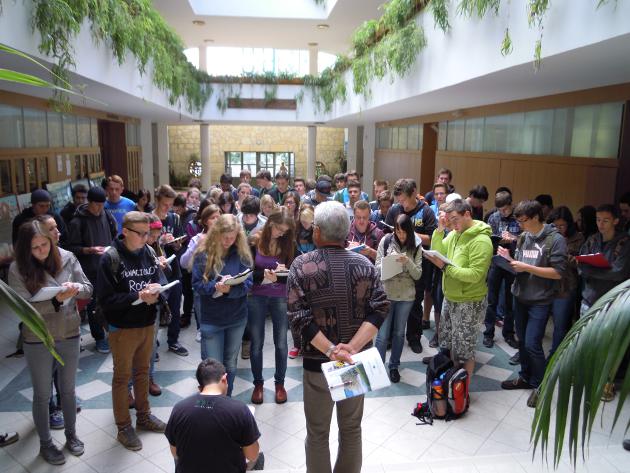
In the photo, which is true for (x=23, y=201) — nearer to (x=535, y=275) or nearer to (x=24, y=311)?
(x=535, y=275)

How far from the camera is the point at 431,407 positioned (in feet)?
13.7

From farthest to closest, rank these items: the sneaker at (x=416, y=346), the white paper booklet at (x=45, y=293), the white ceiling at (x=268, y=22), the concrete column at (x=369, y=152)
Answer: the concrete column at (x=369, y=152) < the white ceiling at (x=268, y=22) < the sneaker at (x=416, y=346) < the white paper booklet at (x=45, y=293)

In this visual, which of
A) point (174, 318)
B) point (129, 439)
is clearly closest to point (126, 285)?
point (129, 439)

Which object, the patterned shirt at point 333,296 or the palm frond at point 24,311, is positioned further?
the patterned shirt at point 333,296

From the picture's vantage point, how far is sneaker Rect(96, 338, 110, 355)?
17.7ft

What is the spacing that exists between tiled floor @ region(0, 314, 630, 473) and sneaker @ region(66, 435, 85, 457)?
0.05 m

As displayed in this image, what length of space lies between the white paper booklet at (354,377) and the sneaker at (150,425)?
6.31 ft

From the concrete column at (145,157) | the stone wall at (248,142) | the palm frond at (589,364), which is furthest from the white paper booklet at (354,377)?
the stone wall at (248,142)

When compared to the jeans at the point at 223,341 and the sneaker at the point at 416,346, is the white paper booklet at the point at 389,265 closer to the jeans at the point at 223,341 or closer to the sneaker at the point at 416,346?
the jeans at the point at 223,341

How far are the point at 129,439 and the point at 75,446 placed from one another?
376 millimetres

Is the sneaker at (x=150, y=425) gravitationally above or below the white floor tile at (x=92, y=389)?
above

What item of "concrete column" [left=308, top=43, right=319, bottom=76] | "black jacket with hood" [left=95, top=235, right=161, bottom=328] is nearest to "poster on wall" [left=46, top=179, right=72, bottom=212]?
"black jacket with hood" [left=95, top=235, right=161, bottom=328]

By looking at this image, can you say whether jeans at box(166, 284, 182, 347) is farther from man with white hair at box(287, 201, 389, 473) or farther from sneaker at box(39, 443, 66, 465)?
man with white hair at box(287, 201, 389, 473)

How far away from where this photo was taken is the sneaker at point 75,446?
11.7ft
